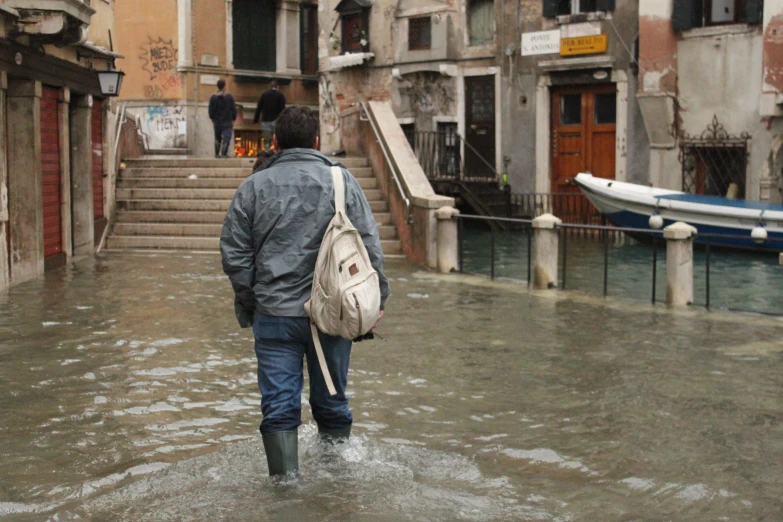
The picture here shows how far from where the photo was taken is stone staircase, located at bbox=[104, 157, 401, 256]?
56.9 ft

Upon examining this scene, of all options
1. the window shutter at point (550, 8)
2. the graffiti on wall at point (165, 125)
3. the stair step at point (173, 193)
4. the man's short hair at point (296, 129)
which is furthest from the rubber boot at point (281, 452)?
the graffiti on wall at point (165, 125)

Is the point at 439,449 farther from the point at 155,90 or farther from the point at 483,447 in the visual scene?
the point at 155,90

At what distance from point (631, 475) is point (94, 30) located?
13157mm

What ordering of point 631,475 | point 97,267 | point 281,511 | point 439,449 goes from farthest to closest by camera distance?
1. point 97,267
2. point 439,449
3. point 631,475
4. point 281,511

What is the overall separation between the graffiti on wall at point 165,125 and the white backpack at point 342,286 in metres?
25.3

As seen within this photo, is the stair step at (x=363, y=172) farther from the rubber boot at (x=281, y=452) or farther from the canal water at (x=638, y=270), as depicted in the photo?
the rubber boot at (x=281, y=452)

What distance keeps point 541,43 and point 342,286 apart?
66.4 ft

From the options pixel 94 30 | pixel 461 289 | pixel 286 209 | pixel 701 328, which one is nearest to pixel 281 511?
pixel 286 209

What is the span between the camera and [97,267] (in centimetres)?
1510

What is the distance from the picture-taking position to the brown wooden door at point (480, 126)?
25938 millimetres

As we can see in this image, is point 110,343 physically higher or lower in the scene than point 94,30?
lower

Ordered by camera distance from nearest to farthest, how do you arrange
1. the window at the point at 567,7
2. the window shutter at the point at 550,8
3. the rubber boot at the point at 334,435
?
the rubber boot at the point at 334,435 < the window at the point at 567,7 < the window shutter at the point at 550,8

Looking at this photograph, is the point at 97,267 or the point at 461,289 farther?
the point at 97,267

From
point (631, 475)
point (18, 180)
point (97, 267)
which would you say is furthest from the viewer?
point (97, 267)
